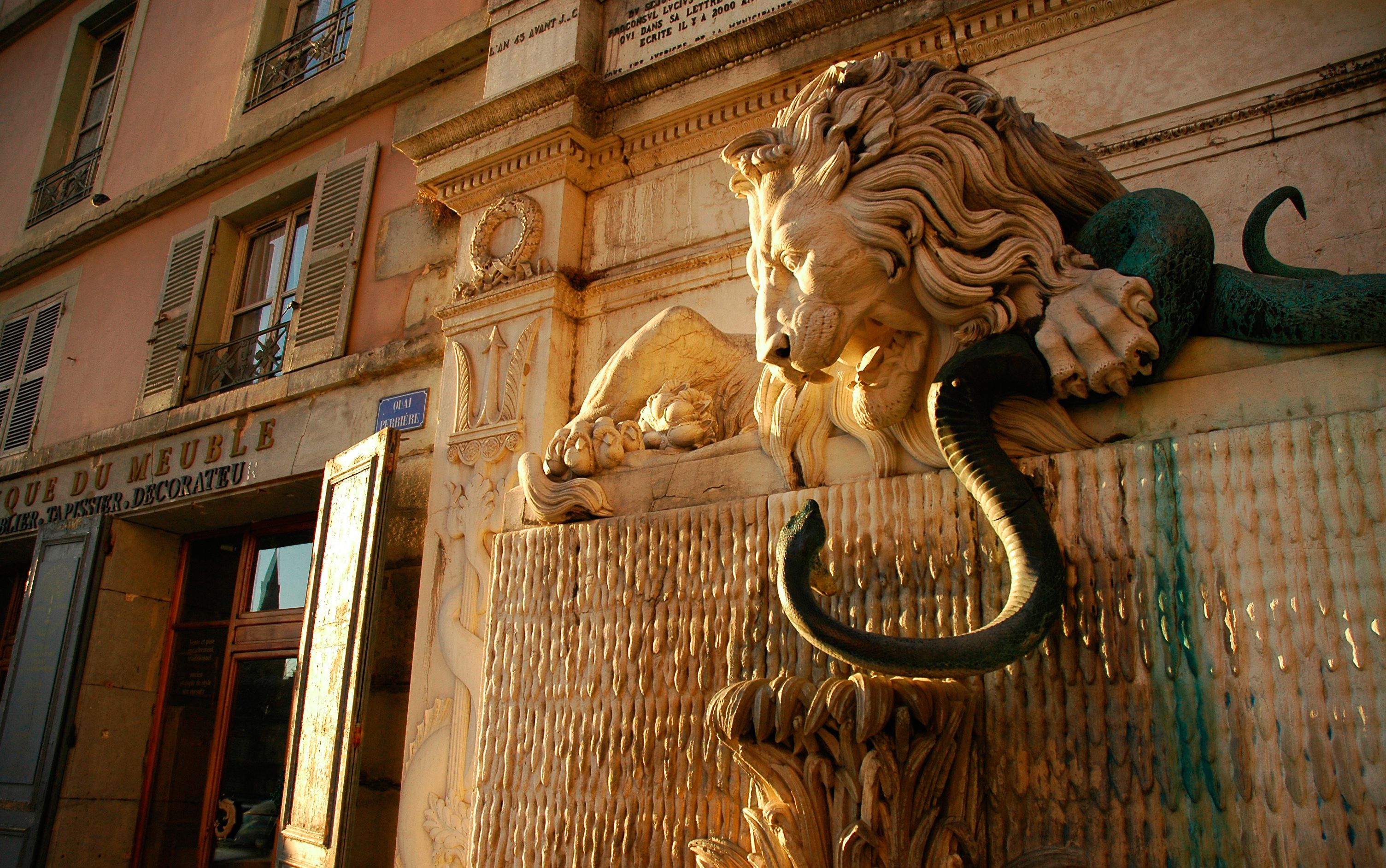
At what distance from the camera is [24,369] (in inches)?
273

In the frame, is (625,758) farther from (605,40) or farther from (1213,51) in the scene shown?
(605,40)

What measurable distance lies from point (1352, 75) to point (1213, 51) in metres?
0.38

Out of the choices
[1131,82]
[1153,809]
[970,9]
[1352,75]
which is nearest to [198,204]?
[970,9]

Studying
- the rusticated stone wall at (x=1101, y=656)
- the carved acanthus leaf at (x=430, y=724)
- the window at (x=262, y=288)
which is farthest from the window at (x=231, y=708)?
the rusticated stone wall at (x=1101, y=656)

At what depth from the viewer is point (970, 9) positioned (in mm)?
3078

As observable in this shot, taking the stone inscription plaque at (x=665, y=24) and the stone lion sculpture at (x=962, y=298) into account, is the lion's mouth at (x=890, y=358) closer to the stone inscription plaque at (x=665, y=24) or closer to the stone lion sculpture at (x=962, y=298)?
the stone lion sculpture at (x=962, y=298)

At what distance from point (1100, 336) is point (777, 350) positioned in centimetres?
42

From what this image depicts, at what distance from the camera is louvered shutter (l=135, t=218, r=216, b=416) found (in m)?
5.82

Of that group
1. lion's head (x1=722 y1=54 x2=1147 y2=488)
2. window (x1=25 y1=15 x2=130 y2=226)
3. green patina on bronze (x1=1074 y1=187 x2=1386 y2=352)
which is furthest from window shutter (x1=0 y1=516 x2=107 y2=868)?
green patina on bronze (x1=1074 y1=187 x2=1386 y2=352)

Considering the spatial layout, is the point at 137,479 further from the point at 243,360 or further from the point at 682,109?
the point at 682,109

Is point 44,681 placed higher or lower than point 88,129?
lower

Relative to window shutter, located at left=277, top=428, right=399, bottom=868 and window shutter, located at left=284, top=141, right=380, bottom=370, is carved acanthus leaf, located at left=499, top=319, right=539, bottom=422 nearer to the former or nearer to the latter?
window shutter, located at left=277, top=428, right=399, bottom=868

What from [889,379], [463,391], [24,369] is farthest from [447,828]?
[24,369]

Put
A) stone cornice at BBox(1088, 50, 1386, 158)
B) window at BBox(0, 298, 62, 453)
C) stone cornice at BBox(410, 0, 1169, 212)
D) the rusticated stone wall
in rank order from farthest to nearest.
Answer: window at BBox(0, 298, 62, 453), stone cornice at BBox(410, 0, 1169, 212), stone cornice at BBox(1088, 50, 1386, 158), the rusticated stone wall
